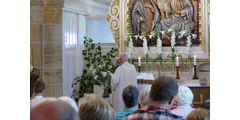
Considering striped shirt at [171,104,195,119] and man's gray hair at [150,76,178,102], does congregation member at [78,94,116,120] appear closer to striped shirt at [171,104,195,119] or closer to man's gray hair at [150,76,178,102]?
man's gray hair at [150,76,178,102]

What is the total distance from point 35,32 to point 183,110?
483 centimetres

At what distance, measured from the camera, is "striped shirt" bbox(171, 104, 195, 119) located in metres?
3.43

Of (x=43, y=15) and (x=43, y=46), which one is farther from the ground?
(x=43, y=15)

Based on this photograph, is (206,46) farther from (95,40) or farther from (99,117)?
(99,117)

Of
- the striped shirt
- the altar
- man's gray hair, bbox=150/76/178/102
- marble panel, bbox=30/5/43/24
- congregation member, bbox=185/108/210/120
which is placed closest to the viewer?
congregation member, bbox=185/108/210/120

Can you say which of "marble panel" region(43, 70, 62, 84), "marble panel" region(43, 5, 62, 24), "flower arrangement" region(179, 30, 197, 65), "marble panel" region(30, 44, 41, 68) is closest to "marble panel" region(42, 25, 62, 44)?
"marble panel" region(43, 5, 62, 24)

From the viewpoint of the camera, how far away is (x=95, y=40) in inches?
414

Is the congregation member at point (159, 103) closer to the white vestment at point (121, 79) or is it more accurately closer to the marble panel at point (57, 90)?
the white vestment at point (121, 79)

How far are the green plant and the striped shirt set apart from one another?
192 inches

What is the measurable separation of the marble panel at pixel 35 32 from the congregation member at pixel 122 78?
2.01 metres

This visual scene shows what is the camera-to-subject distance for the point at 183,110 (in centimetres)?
349
